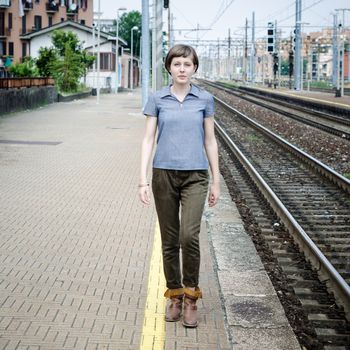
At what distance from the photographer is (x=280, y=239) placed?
8297 mm

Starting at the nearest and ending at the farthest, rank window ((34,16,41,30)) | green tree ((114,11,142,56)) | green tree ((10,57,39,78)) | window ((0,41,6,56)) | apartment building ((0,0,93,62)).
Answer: green tree ((10,57,39,78)), apartment building ((0,0,93,62)), window ((0,41,6,56)), window ((34,16,41,30)), green tree ((114,11,142,56))

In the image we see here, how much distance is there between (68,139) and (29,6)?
62814 millimetres

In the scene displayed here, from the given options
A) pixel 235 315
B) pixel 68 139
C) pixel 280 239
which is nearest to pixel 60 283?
pixel 235 315

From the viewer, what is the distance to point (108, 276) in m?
6.11

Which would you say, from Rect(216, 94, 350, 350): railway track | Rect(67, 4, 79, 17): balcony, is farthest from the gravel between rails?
Rect(67, 4, 79, 17): balcony

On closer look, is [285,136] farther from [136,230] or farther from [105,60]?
→ [105,60]

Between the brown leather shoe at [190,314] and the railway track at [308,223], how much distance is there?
83 centimetres

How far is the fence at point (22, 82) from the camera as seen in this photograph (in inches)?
1175

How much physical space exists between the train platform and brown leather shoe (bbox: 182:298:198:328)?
0.20 ft

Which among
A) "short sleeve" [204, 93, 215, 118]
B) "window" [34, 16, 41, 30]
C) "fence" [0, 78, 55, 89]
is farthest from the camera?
"window" [34, 16, 41, 30]

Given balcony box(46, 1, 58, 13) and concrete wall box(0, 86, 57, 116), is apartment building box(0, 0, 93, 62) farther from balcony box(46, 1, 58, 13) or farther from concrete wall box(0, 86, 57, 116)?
concrete wall box(0, 86, 57, 116)

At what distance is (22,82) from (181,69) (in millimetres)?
29837

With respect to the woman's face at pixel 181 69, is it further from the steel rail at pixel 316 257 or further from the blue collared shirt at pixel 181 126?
the steel rail at pixel 316 257

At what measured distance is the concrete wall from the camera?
28.8 meters
